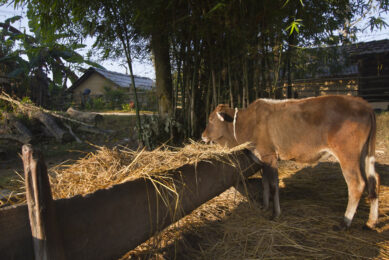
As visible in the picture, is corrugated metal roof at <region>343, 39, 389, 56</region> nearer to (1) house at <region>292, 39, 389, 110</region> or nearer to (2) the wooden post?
(1) house at <region>292, 39, 389, 110</region>

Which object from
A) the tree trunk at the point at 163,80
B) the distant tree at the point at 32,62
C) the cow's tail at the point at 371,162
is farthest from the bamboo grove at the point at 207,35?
the distant tree at the point at 32,62

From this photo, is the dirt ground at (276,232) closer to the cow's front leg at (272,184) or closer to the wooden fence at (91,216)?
the cow's front leg at (272,184)

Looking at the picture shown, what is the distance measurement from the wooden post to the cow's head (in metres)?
2.54

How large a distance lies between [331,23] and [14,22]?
1862cm

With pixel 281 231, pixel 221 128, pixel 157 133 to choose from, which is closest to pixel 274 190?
pixel 281 231

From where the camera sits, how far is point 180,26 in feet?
14.3

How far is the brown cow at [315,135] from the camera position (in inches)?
106

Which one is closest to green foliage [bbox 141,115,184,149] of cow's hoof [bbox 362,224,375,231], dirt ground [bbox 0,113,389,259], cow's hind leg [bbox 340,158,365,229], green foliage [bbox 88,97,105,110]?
dirt ground [bbox 0,113,389,259]

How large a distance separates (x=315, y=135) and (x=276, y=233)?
108 cm

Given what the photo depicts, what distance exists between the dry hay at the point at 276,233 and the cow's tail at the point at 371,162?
0.35 metres

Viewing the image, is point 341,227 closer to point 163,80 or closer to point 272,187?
point 272,187

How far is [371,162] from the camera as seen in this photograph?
2.88 m

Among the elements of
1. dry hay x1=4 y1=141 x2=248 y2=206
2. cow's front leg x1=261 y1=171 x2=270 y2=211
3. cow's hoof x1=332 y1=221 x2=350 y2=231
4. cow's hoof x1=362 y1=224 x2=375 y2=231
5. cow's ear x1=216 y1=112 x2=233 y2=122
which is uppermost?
cow's ear x1=216 y1=112 x2=233 y2=122

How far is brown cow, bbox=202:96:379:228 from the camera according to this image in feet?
8.82
